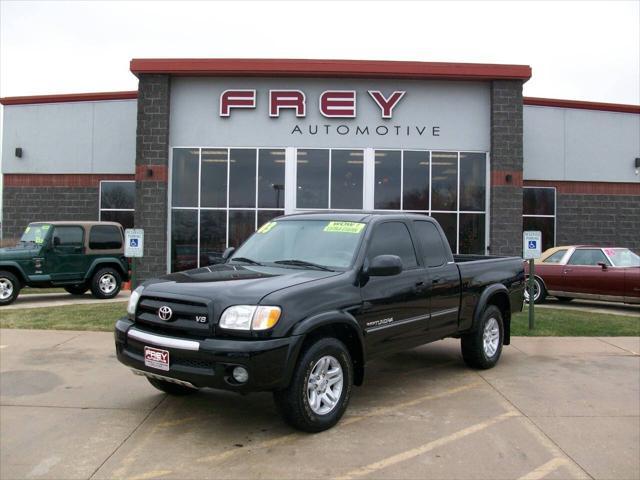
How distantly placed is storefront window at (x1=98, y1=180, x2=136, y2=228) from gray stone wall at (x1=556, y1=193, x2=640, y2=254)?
51.8ft

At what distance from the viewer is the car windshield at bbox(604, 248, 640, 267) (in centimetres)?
1292

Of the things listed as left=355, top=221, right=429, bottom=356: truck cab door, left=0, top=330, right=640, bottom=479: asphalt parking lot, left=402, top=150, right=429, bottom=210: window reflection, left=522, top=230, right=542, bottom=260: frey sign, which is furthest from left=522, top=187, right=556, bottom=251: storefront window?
left=355, top=221, right=429, bottom=356: truck cab door

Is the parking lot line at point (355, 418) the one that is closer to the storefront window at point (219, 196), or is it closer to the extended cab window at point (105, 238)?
the extended cab window at point (105, 238)

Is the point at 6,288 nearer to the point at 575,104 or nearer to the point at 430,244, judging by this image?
the point at 430,244

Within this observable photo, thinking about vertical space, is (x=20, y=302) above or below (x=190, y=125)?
below

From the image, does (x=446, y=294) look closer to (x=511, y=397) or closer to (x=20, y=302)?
(x=511, y=397)

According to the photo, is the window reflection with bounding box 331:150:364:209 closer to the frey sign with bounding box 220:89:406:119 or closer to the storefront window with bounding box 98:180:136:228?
the frey sign with bounding box 220:89:406:119

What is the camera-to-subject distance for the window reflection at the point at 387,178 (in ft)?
56.9

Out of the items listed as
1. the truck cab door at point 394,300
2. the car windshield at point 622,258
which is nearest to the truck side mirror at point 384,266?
the truck cab door at point 394,300

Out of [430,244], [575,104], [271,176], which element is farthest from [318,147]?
[430,244]

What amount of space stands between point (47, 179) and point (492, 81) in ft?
53.1

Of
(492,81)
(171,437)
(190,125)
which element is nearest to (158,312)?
(171,437)

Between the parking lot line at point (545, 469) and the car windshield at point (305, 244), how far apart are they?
7.23 ft

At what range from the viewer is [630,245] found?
796 inches
